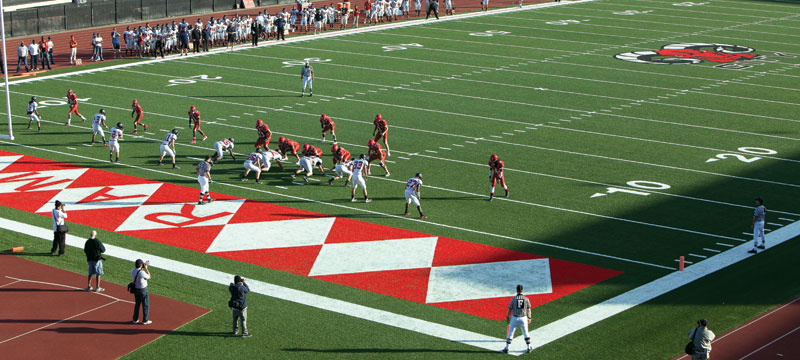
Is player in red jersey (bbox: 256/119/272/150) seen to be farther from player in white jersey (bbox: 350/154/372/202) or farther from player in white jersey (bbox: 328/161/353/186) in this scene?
player in white jersey (bbox: 350/154/372/202)

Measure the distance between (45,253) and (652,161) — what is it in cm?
1776

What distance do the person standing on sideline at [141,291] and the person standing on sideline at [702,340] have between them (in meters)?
9.84

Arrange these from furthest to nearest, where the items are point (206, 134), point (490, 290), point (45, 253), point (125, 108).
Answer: point (125, 108) < point (206, 134) < point (45, 253) < point (490, 290)

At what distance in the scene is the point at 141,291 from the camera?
58.6 ft

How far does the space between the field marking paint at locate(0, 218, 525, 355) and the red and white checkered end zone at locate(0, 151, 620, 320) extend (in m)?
0.93

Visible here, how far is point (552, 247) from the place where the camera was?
22.4m

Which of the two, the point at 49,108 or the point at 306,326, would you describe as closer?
the point at 306,326

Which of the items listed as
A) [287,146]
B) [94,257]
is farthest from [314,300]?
[287,146]

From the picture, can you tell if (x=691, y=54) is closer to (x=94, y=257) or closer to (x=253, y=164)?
(x=253, y=164)

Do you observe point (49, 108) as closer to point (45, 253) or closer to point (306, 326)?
point (45, 253)

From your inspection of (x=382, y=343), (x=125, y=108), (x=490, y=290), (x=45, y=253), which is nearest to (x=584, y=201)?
(x=490, y=290)

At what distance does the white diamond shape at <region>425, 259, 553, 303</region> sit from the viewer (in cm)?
1983

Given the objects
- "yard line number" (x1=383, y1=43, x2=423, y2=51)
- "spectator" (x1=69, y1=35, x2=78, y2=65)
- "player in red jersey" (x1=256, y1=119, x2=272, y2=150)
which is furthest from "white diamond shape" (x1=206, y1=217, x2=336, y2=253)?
"yard line number" (x1=383, y1=43, x2=423, y2=51)

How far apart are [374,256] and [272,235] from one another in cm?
289
